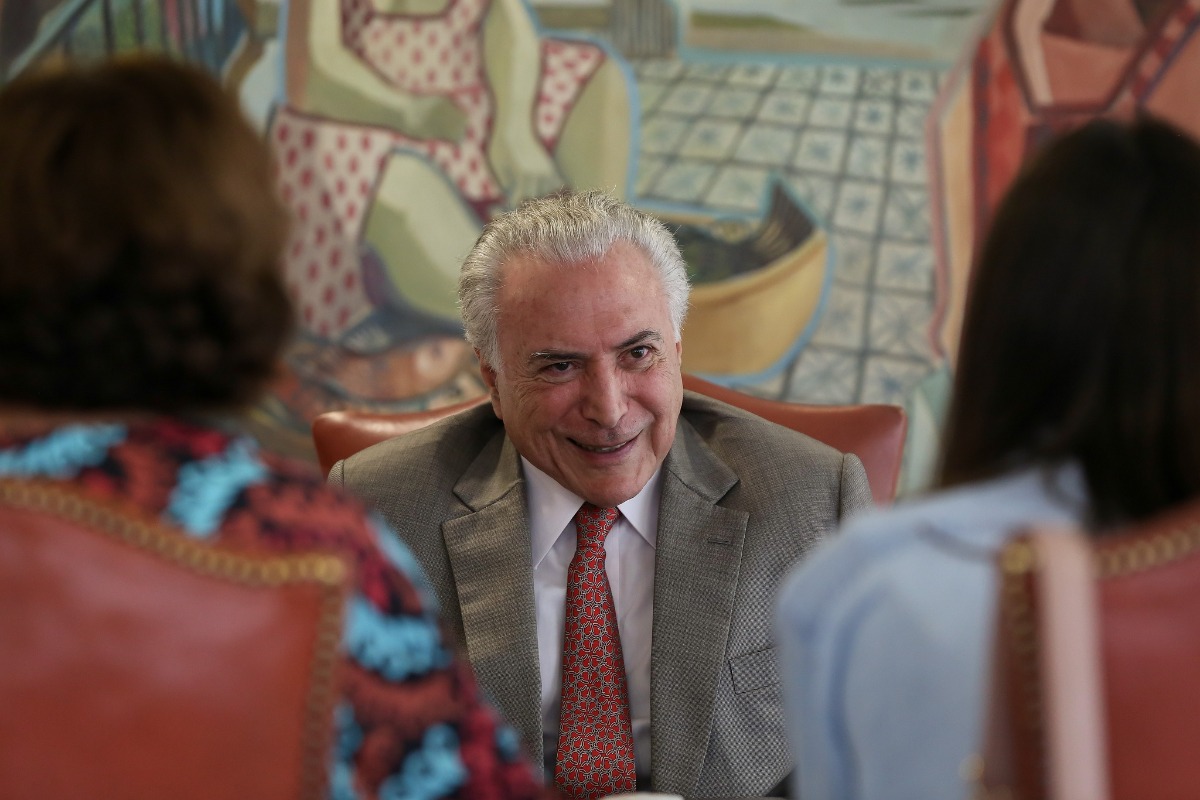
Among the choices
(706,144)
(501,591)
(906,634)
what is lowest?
(706,144)

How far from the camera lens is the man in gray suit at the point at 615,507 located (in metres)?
2.00

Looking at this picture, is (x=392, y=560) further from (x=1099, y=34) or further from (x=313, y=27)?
(x=1099, y=34)

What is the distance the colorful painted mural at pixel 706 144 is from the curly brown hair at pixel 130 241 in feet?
8.61

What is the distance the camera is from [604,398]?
6.97 ft

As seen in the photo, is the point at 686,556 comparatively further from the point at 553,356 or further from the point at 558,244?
the point at 558,244

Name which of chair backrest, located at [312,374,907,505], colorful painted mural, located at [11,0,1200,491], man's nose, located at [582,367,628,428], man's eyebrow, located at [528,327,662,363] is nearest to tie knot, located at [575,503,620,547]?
man's nose, located at [582,367,628,428]

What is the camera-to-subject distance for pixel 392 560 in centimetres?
108

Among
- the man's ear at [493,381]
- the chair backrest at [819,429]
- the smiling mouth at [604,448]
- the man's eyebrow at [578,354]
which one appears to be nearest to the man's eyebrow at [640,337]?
the man's eyebrow at [578,354]

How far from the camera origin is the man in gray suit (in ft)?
6.55

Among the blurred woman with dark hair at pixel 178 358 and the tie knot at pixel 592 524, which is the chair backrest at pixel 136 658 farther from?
the tie knot at pixel 592 524

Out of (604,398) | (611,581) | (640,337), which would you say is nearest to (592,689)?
(611,581)

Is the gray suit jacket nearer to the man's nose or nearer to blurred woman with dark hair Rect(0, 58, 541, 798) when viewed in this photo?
the man's nose

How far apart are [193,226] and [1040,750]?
77 centimetres

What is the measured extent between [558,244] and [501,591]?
590 mm
